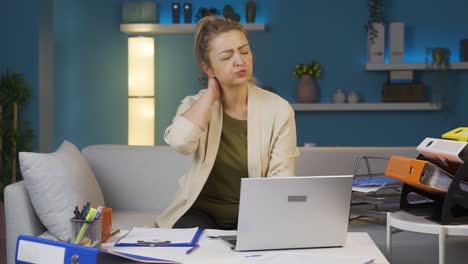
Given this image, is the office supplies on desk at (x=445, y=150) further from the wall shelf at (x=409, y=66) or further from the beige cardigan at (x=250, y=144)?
the wall shelf at (x=409, y=66)

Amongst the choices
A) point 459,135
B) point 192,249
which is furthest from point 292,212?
point 459,135

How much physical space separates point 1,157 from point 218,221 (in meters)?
3.15

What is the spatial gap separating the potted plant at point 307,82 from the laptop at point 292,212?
5.15m

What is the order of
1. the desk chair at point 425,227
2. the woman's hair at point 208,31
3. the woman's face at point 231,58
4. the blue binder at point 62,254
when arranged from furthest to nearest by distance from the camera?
1. the woman's hair at point 208,31
2. the woman's face at point 231,58
3. the desk chair at point 425,227
4. the blue binder at point 62,254

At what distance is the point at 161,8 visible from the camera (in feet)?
24.3

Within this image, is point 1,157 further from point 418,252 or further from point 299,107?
point 418,252

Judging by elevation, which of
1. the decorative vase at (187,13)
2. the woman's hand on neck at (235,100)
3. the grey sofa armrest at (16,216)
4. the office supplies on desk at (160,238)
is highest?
the decorative vase at (187,13)

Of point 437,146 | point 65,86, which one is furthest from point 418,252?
point 65,86

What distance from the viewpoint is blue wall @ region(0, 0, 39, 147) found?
5.86 metres

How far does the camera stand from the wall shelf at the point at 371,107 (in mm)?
7062

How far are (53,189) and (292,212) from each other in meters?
1.28

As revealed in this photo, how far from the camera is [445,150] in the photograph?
236 centimetres

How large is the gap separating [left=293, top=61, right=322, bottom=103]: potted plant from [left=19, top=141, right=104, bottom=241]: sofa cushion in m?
4.28

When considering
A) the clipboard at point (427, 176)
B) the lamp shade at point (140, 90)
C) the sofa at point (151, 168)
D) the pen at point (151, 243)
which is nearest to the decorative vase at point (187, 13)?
the lamp shade at point (140, 90)
